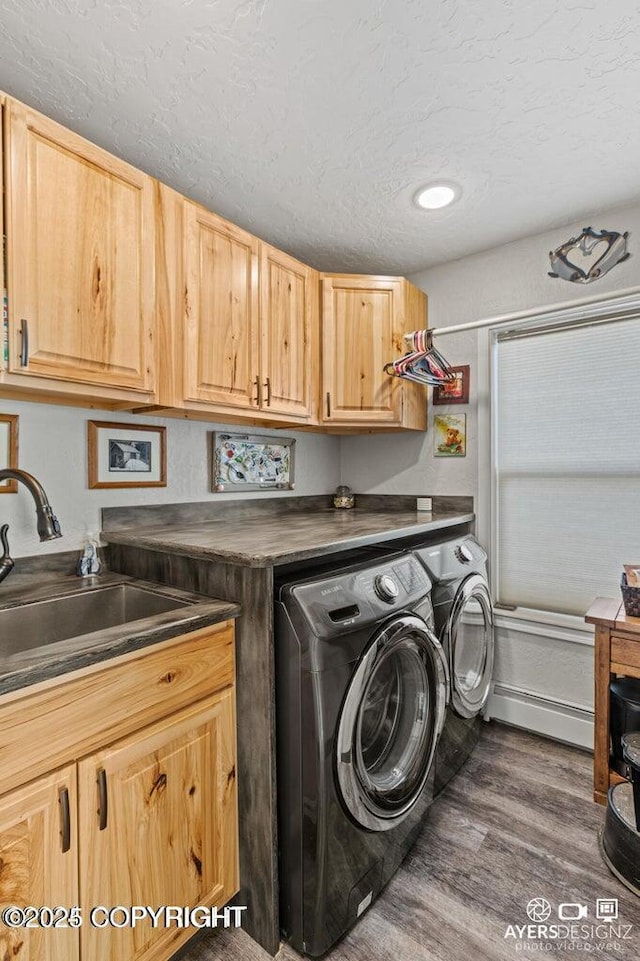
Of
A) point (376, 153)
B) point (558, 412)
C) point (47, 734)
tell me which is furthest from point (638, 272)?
point (47, 734)

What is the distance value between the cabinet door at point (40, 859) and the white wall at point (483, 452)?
214 cm

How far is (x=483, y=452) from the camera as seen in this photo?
2516 mm

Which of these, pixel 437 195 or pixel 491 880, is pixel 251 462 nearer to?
pixel 437 195

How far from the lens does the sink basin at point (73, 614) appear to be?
4.56ft

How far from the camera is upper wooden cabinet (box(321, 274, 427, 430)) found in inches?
92.2

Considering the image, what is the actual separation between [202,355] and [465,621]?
62.8 inches

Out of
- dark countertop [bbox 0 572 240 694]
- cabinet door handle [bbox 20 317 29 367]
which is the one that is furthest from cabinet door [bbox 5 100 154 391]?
dark countertop [bbox 0 572 240 694]

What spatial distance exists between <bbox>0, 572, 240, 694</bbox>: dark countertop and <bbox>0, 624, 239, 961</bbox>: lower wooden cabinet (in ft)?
0.13

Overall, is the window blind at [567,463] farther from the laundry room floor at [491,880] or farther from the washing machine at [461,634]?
the laundry room floor at [491,880]

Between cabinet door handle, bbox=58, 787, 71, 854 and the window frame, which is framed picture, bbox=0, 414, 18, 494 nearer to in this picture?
cabinet door handle, bbox=58, 787, 71, 854

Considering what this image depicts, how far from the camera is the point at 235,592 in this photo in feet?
4.45

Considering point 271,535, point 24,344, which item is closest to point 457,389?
point 271,535

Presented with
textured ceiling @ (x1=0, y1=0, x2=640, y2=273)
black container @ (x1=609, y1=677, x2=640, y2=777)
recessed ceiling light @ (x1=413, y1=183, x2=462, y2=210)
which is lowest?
black container @ (x1=609, y1=677, x2=640, y2=777)

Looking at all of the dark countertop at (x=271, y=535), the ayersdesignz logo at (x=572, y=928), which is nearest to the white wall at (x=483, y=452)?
the dark countertop at (x=271, y=535)
